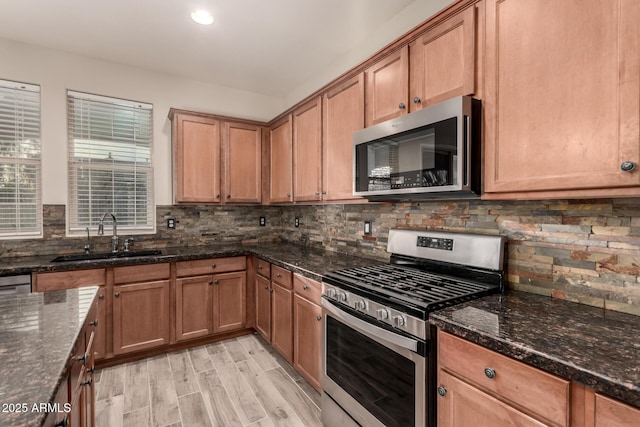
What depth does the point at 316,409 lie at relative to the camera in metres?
2.14

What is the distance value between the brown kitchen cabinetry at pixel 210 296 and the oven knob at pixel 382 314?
2.05m

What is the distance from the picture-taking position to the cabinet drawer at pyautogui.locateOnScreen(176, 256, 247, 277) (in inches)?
116

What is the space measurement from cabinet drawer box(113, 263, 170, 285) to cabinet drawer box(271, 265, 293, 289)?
3.32ft

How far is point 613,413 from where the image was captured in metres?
0.82

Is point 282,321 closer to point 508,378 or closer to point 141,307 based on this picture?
point 141,307

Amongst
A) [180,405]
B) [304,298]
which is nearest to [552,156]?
[304,298]

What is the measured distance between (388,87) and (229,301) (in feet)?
8.18

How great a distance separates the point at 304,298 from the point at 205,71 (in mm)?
2635

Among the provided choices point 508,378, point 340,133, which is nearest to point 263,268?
point 340,133

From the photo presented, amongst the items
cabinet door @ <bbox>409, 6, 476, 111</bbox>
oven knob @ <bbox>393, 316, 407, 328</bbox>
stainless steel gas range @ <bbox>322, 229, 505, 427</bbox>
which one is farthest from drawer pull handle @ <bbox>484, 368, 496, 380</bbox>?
cabinet door @ <bbox>409, 6, 476, 111</bbox>

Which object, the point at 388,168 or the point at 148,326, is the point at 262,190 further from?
the point at 388,168

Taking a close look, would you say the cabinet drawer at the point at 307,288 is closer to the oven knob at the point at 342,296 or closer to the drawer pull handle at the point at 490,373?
the oven knob at the point at 342,296

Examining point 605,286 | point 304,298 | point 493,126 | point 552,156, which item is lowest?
point 304,298

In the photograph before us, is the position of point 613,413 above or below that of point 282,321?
above
